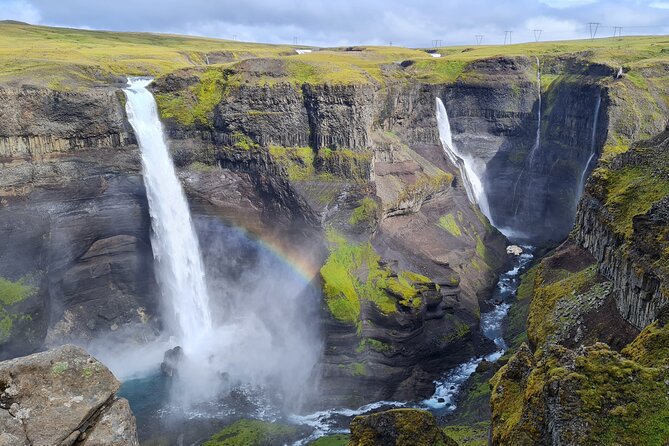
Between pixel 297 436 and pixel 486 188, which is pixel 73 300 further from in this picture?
pixel 486 188

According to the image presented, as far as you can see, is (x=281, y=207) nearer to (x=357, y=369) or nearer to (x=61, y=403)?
(x=357, y=369)

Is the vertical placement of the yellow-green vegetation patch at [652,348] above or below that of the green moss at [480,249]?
above

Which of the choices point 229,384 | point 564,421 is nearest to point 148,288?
point 229,384

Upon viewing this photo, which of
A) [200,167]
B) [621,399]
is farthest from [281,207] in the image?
[621,399]

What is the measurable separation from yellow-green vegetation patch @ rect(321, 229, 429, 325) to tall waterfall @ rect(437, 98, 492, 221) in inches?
1315

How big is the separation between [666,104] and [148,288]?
205 ft

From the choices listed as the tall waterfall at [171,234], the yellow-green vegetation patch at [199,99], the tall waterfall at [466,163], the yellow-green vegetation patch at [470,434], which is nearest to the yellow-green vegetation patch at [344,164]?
the yellow-green vegetation patch at [199,99]

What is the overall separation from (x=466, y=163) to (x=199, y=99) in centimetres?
4482

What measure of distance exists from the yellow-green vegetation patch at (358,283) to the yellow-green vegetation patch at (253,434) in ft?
33.2

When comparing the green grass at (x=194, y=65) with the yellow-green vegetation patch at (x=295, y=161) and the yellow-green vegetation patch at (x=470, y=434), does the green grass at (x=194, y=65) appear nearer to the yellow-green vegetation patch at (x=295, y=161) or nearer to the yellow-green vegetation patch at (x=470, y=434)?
the yellow-green vegetation patch at (x=295, y=161)

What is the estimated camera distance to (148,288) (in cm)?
5469

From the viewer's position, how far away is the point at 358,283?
162 ft

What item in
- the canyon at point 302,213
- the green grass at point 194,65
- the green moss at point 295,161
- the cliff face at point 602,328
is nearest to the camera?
the cliff face at point 602,328

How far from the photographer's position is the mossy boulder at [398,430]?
67.9ft
